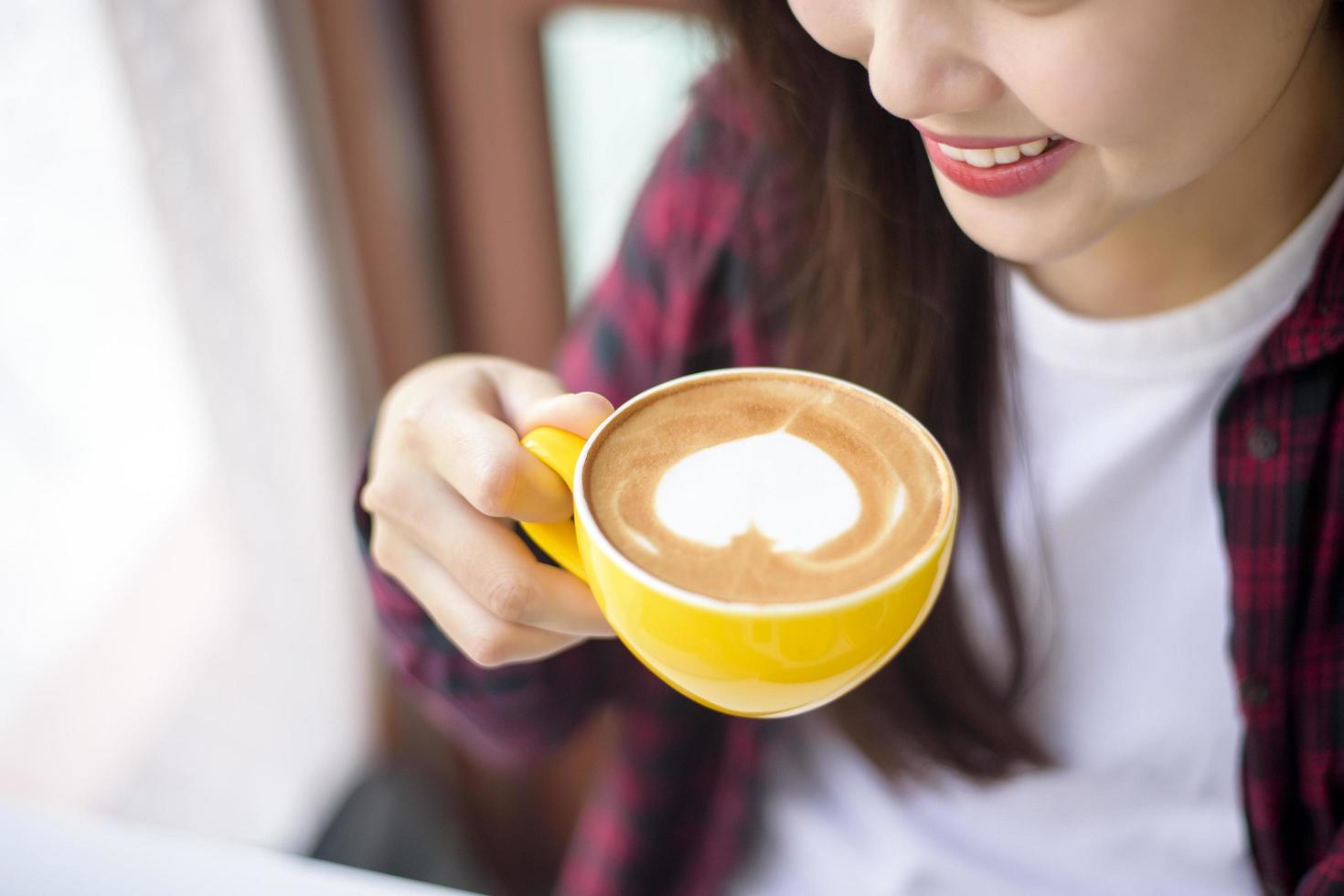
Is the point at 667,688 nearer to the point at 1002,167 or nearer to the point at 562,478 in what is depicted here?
the point at 562,478

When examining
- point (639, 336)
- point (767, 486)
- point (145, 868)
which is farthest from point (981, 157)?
point (145, 868)

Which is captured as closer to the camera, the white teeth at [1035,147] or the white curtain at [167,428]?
the white teeth at [1035,147]

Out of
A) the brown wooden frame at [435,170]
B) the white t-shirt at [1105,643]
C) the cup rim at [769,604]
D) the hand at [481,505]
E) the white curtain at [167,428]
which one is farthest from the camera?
the brown wooden frame at [435,170]

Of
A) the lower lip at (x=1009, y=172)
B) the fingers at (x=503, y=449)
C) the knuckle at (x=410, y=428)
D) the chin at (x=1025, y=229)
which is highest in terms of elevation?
the lower lip at (x=1009, y=172)

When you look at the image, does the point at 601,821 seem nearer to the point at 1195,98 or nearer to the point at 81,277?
the point at 81,277

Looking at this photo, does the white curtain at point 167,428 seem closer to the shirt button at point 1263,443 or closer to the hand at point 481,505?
the hand at point 481,505

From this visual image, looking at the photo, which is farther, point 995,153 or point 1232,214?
point 1232,214

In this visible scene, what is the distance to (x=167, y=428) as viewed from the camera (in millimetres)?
1226

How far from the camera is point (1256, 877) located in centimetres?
86

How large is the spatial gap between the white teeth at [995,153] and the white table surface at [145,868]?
1.59 feet

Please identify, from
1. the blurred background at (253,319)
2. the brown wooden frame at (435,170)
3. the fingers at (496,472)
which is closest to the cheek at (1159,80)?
the fingers at (496,472)

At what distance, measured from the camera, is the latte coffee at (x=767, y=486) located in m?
0.56

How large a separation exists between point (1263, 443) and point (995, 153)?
12.0 inches

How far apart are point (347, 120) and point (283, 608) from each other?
61 centimetres
